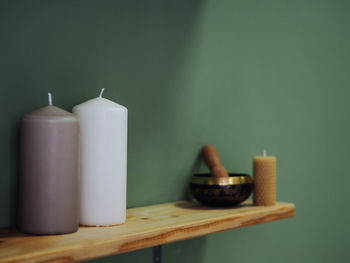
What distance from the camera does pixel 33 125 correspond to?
74cm

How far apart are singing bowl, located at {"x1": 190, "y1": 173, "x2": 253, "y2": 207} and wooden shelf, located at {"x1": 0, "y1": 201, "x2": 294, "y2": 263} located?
2 centimetres

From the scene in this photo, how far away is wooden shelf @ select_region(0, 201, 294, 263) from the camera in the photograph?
0.65m

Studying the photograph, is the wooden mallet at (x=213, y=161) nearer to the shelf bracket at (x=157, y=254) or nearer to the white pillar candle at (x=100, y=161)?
the shelf bracket at (x=157, y=254)

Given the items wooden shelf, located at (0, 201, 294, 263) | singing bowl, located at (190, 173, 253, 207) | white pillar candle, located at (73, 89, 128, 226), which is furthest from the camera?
singing bowl, located at (190, 173, 253, 207)

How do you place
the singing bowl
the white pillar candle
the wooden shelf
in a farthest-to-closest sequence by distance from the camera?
1. the singing bowl
2. the white pillar candle
3. the wooden shelf

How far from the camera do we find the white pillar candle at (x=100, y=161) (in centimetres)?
82

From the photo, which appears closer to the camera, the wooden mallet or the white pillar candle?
the white pillar candle

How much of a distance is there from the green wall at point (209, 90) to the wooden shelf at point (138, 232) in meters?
0.10

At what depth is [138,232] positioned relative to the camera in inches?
30.4

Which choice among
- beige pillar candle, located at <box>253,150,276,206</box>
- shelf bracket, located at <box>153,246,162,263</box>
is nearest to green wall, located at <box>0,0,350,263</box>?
shelf bracket, located at <box>153,246,162,263</box>

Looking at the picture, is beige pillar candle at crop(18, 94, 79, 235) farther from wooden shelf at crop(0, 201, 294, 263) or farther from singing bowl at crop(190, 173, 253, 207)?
singing bowl at crop(190, 173, 253, 207)

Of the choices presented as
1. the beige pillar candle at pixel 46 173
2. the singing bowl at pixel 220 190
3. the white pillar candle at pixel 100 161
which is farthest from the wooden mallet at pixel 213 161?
the beige pillar candle at pixel 46 173

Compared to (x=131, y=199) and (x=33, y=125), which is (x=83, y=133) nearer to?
(x=33, y=125)

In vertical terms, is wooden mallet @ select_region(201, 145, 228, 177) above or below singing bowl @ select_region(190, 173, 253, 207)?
above
